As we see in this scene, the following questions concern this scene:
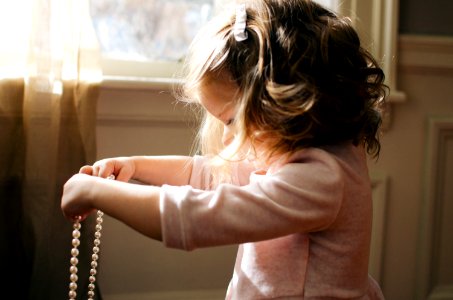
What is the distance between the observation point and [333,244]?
806 millimetres

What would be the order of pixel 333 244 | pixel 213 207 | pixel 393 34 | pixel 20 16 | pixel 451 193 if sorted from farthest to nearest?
1. pixel 451 193
2. pixel 393 34
3. pixel 20 16
4. pixel 333 244
5. pixel 213 207

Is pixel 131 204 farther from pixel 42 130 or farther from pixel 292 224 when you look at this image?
pixel 42 130

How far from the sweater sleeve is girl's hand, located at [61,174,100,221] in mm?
93

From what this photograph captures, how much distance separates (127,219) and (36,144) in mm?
474

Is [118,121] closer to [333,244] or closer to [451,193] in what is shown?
[333,244]

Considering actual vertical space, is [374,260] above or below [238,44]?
A: below

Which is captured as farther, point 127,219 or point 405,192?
point 405,192

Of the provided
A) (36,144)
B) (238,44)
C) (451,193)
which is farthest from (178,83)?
(451,193)

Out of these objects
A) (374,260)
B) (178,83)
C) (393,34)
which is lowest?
(374,260)

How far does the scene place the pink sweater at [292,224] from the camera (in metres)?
0.70

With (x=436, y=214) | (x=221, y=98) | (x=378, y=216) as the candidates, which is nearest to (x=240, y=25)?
(x=221, y=98)

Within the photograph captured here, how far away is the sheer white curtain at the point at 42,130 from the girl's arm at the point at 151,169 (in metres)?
0.24

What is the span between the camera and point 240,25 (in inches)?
31.9

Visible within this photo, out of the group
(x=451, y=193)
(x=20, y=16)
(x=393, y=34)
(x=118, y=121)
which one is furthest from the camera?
(x=451, y=193)
